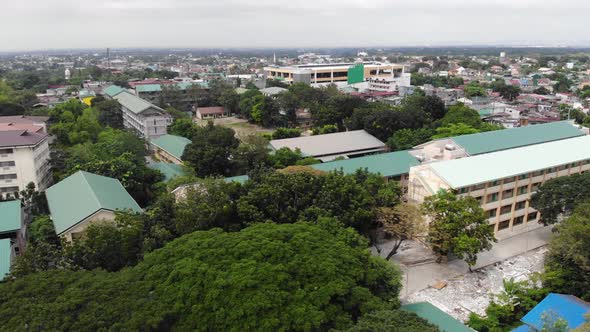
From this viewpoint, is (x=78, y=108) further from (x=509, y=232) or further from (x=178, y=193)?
(x=509, y=232)

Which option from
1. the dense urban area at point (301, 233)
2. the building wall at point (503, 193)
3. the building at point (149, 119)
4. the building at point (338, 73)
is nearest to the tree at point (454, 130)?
the dense urban area at point (301, 233)

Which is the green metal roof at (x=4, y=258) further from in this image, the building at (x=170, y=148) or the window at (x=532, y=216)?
the window at (x=532, y=216)

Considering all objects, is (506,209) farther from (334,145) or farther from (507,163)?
(334,145)

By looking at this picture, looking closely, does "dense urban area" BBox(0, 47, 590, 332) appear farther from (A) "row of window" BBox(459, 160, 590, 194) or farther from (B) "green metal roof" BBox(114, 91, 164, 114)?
(B) "green metal roof" BBox(114, 91, 164, 114)

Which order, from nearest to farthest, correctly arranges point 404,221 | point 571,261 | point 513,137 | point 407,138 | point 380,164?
point 571,261, point 404,221, point 380,164, point 513,137, point 407,138

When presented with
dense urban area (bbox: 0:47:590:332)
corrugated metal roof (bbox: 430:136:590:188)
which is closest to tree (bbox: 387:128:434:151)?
dense urban area (bbox: 0:47:590:332)

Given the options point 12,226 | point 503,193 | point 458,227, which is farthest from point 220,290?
point 503,193
